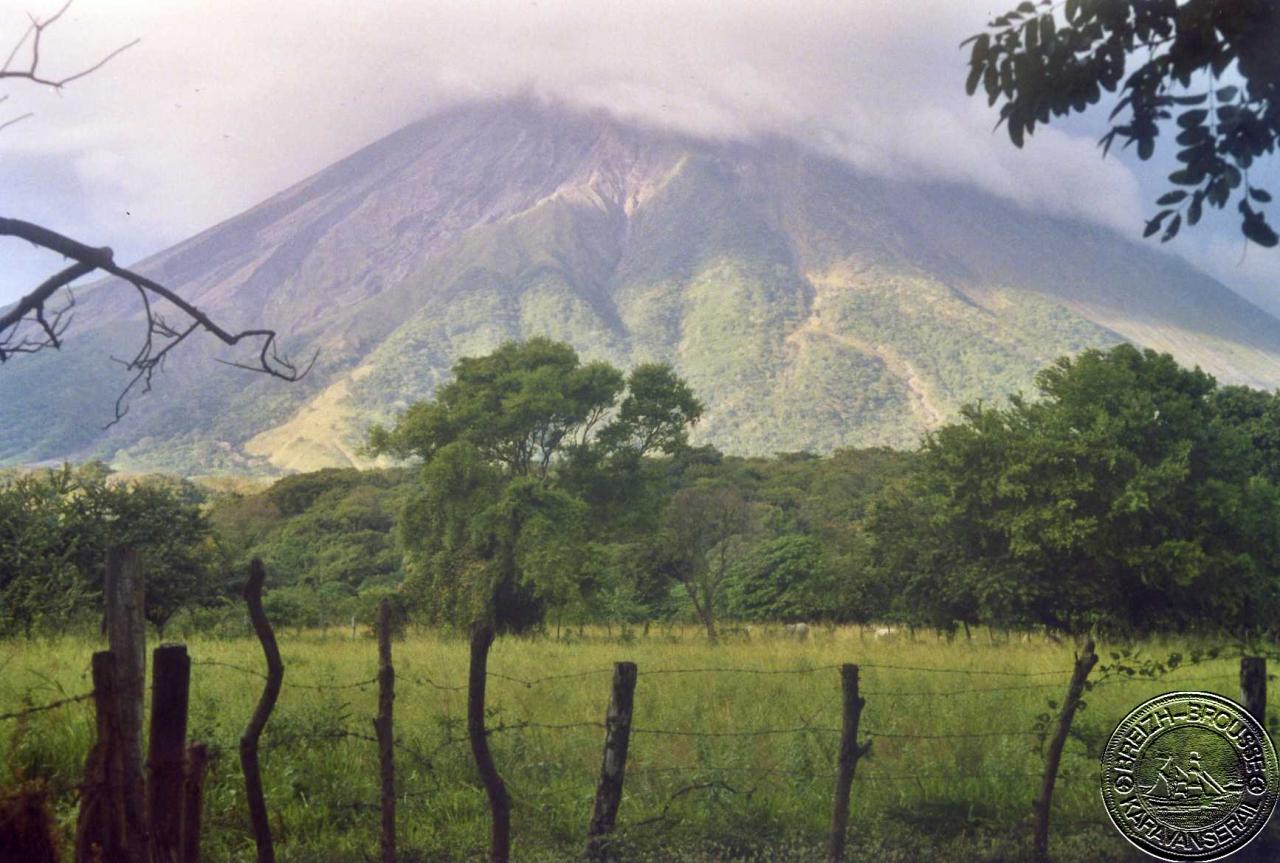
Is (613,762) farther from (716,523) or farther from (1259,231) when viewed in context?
(716,523)

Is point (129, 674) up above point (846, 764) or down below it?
above

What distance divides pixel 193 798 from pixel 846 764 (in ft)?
11.3

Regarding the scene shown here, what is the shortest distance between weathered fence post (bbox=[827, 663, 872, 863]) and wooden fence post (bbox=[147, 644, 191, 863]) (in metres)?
3.40

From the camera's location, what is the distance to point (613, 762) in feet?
19.1

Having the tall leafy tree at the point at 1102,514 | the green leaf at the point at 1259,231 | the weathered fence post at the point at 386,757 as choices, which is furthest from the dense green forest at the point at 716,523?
the green leaf at the point at 1259,231

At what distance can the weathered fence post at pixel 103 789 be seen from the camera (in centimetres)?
361

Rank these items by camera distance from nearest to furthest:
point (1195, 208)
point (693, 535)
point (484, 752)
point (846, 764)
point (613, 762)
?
point (1195, 208)
point (484, 752)
point (613, 762)
point (846, 764)
point (693, 535)

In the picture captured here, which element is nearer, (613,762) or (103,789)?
(103,789)

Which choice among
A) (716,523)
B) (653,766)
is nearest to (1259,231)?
(653,766)

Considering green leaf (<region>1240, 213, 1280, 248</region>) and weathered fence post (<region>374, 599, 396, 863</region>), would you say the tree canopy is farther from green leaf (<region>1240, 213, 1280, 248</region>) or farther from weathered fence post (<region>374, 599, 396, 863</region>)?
green leaf (<region>1240, 213, 1280, 248</region>)

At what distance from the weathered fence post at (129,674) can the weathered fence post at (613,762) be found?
8.08 feet

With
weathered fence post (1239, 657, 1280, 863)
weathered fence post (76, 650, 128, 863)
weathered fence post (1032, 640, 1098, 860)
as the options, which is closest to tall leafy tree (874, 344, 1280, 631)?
weathered fence post (1239, 657, 1280, 863)

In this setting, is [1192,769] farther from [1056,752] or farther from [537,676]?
[537,676]

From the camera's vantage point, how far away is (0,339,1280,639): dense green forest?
19047 millimetres
